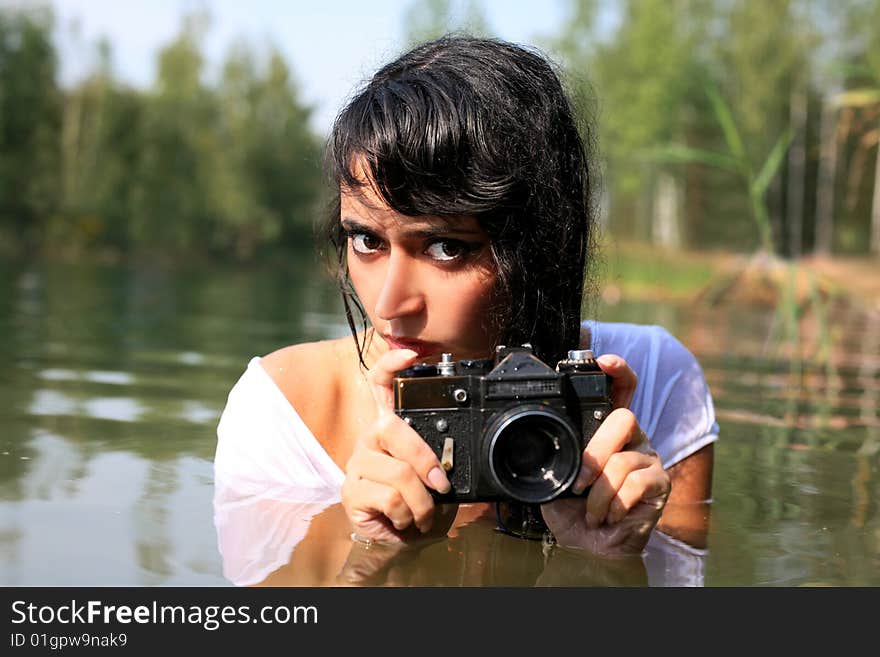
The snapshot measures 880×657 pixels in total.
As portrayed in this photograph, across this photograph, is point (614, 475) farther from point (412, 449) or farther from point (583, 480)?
point (412, 449)

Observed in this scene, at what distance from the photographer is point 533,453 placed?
1.71 metres

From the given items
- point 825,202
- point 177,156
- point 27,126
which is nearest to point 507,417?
point 825,202

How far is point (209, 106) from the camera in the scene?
3478 cm

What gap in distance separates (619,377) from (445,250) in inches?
15.1

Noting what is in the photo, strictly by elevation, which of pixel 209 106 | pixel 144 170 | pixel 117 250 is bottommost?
pixel 117 250

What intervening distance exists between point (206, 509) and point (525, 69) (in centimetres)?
117

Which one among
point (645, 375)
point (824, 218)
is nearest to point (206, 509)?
point (645, 375)

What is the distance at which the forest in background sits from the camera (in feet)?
82.0

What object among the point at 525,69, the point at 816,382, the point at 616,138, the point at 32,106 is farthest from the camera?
the point at 32,106

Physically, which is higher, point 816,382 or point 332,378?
point 332,378

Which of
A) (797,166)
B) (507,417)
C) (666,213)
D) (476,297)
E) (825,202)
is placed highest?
(797,166)

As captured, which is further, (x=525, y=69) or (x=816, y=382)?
(x=816, y=382)
